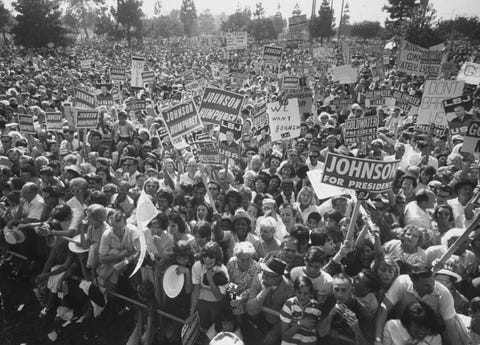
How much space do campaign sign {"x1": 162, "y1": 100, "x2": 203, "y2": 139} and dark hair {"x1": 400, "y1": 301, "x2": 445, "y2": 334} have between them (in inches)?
181

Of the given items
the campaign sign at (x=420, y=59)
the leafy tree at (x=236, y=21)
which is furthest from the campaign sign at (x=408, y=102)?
the leafy tree at (x=236, y=21)

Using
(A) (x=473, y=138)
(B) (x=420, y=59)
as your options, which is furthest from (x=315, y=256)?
(B) (x=420, y=59)

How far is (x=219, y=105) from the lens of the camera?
7.32 m

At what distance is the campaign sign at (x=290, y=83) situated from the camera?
Result: 1264 cm

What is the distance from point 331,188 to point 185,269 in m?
2.65

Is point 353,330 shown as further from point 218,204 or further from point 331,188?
point 218,204

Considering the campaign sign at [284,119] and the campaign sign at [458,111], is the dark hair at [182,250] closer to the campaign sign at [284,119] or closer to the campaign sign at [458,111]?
the campaign sign at [284,119]

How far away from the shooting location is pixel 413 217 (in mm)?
5512

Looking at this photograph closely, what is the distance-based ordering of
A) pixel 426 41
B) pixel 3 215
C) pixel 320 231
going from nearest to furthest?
pixel 320 231, pixel 3 215, pixel 426 41

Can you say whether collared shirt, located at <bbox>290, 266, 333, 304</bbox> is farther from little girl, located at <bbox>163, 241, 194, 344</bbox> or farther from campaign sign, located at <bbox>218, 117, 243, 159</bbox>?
campaign sign, located at <bbox>218, 117, 243, 159</bbox>

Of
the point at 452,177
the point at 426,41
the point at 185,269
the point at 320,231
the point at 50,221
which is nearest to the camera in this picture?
the point at 185,269

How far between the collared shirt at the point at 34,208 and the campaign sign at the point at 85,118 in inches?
129

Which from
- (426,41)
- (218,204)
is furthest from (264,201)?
(426,41)

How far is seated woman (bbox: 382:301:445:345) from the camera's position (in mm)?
3020
